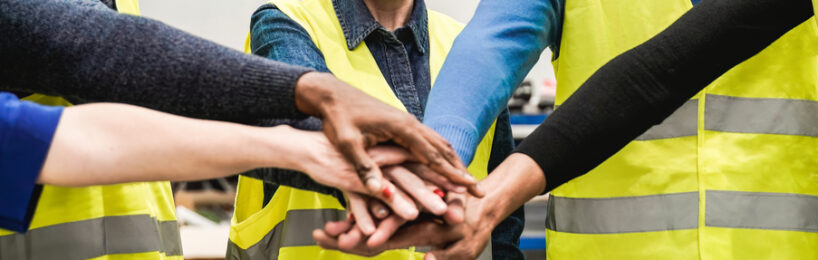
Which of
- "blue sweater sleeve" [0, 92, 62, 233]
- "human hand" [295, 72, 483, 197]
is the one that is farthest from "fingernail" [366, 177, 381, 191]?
"blue sweater sleeve" [0, 92, 62, 233]

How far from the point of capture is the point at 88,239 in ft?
3.61

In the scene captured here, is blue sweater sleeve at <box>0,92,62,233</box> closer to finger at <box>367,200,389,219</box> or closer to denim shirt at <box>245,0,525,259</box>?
finger at <box>367,200,389,219</box>

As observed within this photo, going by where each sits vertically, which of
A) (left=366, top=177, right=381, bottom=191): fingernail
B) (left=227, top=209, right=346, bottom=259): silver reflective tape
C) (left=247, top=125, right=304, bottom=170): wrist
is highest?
(left=247, top=125, right=304, bottom=170): wrist

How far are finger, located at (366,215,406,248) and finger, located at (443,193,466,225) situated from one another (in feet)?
0.21

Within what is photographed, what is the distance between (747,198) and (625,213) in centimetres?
18

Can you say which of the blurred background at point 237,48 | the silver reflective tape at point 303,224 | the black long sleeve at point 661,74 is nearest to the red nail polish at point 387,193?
the black long sleeve at point 661,74

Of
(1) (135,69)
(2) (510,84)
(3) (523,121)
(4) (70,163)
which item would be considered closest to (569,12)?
(2) (510,84)

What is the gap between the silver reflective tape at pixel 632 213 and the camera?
1.19 meters

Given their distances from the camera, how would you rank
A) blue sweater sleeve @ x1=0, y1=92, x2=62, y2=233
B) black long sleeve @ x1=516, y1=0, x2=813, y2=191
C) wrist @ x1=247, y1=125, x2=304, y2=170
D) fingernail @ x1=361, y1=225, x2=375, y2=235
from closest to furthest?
blue sweater sleeve @ x1=0, y1=92, x2=62, y2=233, wrist @ x1=247, y1=125, x2=304, y2=170, fingernail @ x1=361, y1=225, x2=375, y2=235, black long sleeve @ x1=516, y1=0, x2=813, y2=191

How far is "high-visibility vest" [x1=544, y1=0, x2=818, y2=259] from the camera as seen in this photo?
45.6 inches

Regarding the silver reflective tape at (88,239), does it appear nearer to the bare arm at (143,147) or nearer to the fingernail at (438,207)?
the bare arm at (143,147)

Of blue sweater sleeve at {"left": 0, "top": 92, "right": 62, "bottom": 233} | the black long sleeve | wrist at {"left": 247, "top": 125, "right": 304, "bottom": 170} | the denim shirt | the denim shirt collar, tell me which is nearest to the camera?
blue sweater sleeve at {"left": 0, "top": 92, "right": 62, "bottom": 233}

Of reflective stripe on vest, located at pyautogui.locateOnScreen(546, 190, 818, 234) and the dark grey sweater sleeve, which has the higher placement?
the dark grey sweater sleeve

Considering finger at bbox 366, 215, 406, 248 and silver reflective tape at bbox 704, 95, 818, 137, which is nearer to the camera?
finger at bbox 366, 215, 406, 248
